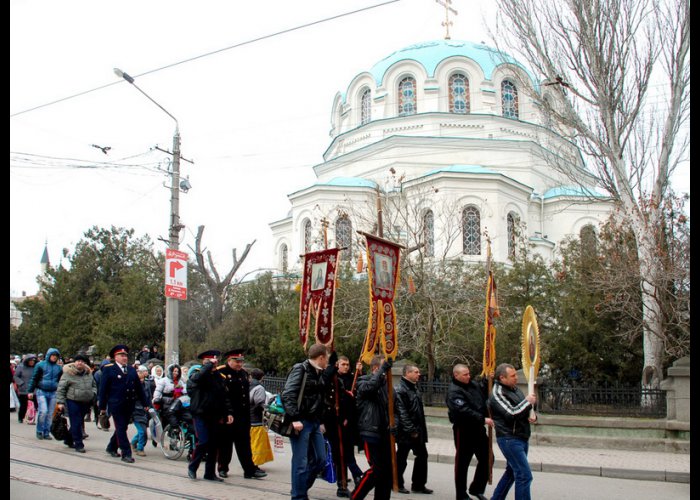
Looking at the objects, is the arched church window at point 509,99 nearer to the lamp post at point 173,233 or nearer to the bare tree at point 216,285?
the bare tree at point 216,285

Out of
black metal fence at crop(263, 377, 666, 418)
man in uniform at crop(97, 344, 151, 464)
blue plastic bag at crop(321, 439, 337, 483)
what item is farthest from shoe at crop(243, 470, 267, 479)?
black metal fence at crop(263, 377, 666, 418)

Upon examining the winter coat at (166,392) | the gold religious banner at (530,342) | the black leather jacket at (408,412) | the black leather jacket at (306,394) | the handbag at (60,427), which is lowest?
the handbag at (60,427)

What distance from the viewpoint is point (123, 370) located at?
35.5 ft

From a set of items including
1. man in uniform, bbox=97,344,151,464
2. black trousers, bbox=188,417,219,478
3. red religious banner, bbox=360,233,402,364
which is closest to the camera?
red religious banner, bbox=360,233,402,364

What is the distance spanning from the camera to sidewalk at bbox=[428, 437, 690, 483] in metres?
10.2

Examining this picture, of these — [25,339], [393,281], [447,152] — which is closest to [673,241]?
[393,281]

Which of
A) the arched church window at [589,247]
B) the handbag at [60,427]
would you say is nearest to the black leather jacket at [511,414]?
the handbag at [60,427]

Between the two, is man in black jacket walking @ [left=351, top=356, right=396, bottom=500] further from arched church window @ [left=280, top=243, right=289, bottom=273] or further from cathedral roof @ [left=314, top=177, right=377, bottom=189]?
arched church window @ [left=280, top=243, right=289, bottom=273]

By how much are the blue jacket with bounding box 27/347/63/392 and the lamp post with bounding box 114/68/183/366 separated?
3092 mm

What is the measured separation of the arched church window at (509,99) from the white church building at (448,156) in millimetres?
53

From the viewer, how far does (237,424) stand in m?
9.34

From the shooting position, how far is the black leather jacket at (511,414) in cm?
705

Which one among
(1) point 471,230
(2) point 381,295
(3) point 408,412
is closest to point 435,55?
(1) point 471,230
